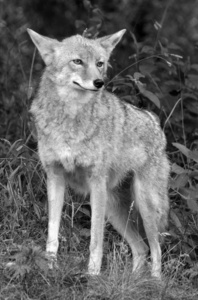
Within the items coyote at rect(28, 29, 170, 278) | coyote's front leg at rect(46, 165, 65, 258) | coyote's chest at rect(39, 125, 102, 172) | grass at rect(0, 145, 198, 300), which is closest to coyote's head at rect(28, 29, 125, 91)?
coyote at rect(28, 29, 170, 278)

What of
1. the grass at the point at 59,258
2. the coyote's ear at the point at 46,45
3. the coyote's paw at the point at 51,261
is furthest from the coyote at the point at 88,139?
the grass at the point at 59,258

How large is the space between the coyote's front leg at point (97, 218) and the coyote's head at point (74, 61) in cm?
96

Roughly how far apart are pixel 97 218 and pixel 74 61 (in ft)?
5.02

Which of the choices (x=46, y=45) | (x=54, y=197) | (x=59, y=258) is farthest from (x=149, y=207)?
(x=46, y=45)

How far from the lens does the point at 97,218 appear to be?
6.76 m

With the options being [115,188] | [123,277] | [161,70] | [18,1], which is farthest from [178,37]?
[123,277]

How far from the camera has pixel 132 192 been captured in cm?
753

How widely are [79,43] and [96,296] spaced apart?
2.53 m

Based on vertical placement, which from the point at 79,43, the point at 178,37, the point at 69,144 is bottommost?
the point at 178,37

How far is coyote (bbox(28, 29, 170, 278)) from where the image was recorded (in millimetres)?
6711

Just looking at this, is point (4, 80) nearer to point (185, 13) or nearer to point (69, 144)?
point (69, 144)

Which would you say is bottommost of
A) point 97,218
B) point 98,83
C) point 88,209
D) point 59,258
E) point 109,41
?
point 88,209

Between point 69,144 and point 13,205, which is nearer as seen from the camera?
point 69,144

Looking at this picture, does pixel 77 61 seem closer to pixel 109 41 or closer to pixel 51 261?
pixel 109 41
